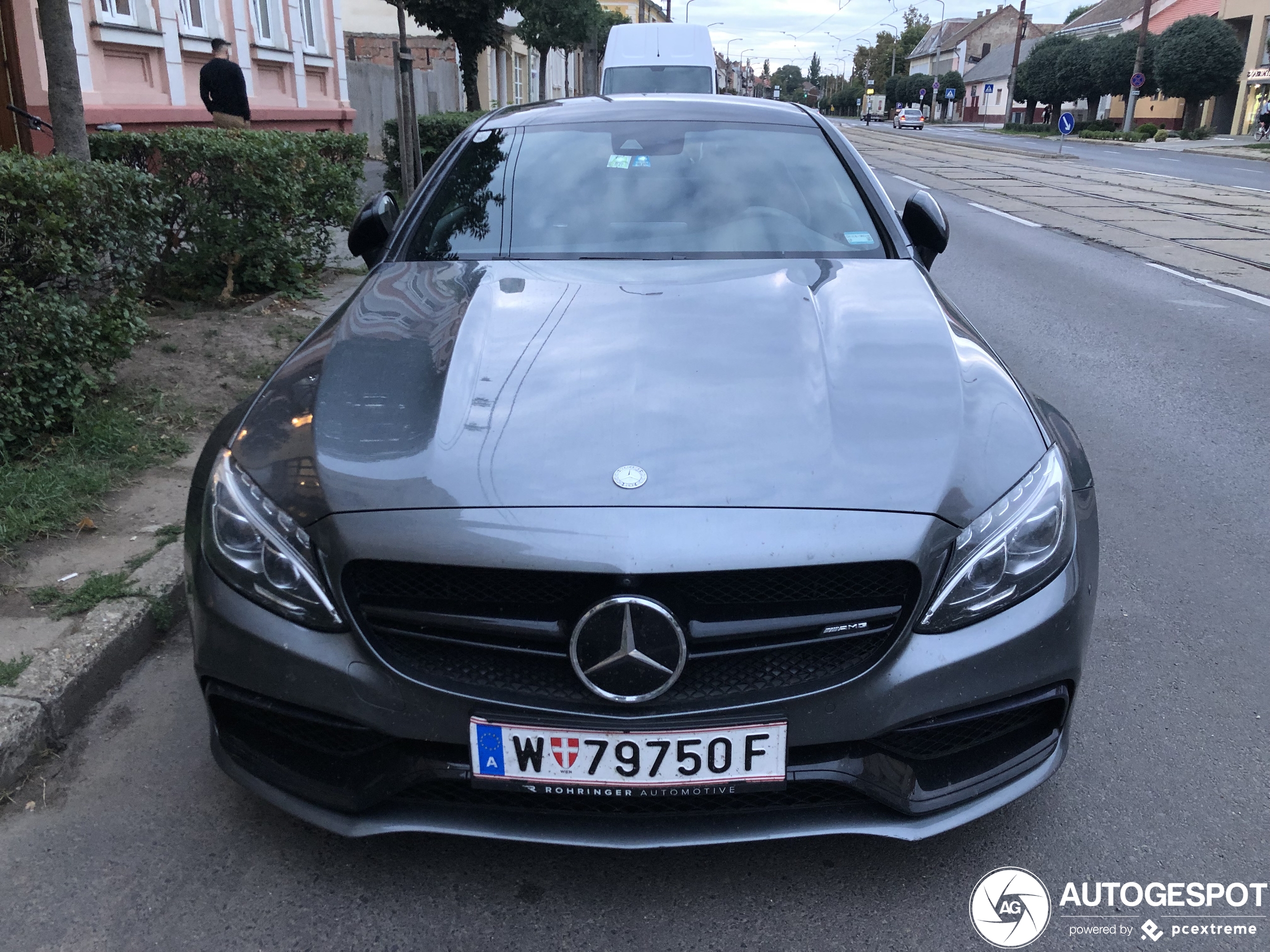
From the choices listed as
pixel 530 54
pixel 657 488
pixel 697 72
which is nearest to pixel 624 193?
pixel 657 488

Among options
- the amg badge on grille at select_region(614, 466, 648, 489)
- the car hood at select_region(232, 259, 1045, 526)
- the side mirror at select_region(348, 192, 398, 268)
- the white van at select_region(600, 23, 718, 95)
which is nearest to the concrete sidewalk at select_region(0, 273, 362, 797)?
the car hood at select_region(232, 259, 1045, 526)

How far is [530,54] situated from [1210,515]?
40055 millimetres

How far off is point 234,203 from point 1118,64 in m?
58.7

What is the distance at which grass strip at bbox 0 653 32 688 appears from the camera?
8.81 ft

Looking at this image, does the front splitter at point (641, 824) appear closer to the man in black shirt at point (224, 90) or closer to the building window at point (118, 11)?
the man in black shirt at point (224, 90)

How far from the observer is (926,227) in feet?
11.1

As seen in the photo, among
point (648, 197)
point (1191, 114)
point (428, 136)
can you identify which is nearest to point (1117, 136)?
point (1191, 114)

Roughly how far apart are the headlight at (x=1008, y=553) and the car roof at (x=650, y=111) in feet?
6.81

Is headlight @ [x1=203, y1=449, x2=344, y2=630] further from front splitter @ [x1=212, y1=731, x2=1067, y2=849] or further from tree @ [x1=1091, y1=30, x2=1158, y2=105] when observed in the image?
tree @ [x1=1091, y1=30, x2=1158, y2=105]

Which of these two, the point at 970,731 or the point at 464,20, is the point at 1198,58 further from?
the point at 970,731

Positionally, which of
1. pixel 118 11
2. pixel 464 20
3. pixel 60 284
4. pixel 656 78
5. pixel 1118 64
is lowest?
pixel 60 284

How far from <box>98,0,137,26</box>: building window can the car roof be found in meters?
9.37

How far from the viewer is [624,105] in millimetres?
3859

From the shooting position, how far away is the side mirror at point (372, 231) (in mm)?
3393
